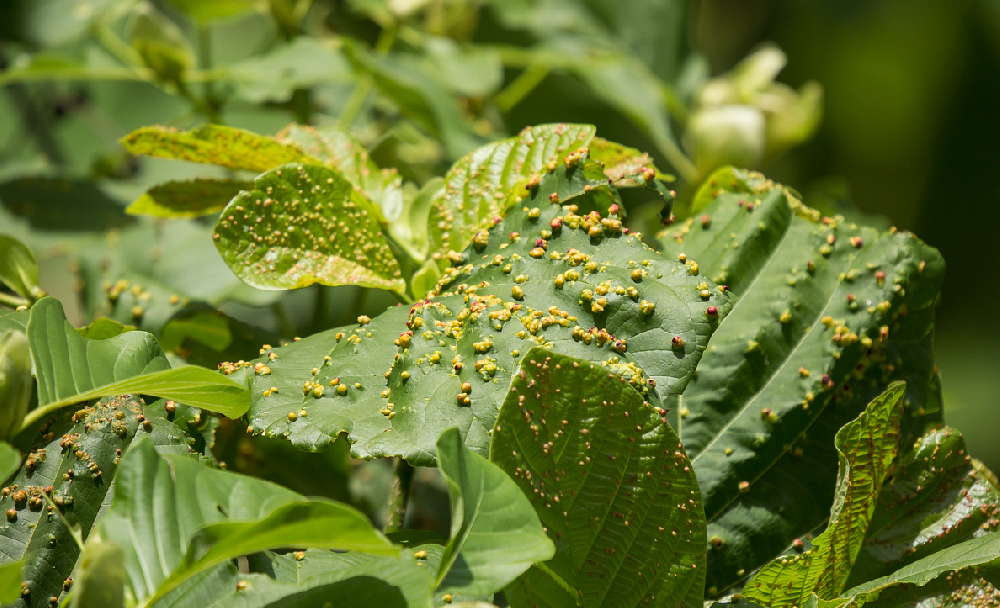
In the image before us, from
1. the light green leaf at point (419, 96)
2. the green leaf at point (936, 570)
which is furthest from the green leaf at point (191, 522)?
the light green leaf at point (419, 96)

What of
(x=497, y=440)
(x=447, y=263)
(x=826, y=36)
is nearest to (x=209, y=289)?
(x=447, y=263)

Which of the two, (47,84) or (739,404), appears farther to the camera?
(47,84)

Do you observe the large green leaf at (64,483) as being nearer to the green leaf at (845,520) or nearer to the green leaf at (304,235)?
the green leaf at (304,235)

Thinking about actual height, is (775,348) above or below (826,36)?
below

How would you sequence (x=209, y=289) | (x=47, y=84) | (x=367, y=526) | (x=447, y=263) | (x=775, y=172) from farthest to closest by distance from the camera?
(x=775, y=172) < (x=47, y=84) < (x=209, y=289) < (x=447, y=263) < (x=367, y=526)

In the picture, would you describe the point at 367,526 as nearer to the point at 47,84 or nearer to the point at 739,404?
the point at 739,404

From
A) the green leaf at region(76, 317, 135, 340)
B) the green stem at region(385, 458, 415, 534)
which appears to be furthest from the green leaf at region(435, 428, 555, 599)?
the green leaf at region(76, 317, 135, 340)
